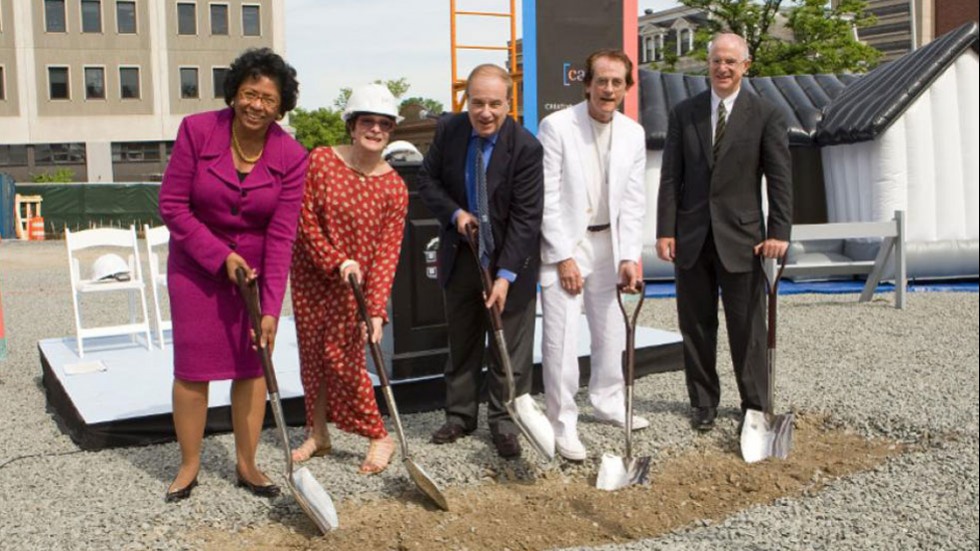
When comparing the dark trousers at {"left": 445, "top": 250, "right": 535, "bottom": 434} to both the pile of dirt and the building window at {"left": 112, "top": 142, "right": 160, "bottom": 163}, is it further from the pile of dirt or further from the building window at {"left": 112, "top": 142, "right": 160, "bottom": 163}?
the building window at {"left": 112, "top": 142, "right": 160, "bottom": 163}

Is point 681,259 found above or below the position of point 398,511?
above

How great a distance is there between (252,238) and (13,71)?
141 feet

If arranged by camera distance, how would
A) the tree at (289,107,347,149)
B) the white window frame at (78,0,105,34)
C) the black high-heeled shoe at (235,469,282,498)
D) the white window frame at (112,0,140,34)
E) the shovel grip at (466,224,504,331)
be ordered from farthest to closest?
the tree at (289,107,347,149) < the white window frame at (78,0,105,34) < the white window frame at (112,0,140,34) < the shovel grip at (466,224,504,331) < the black high-heeled shoe at (235,469,282,498)

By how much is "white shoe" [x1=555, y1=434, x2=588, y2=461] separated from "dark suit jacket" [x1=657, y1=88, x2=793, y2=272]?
1146 mm

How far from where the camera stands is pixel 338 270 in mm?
4230

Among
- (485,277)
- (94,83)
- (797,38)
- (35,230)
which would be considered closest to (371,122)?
(485,277)

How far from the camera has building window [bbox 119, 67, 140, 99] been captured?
43375mm

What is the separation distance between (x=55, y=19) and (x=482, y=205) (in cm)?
4328

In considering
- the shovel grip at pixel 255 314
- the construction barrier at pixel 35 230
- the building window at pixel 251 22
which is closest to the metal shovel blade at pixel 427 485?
the shovel grip at pixel 255 314

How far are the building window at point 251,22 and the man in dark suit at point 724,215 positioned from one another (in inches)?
1651

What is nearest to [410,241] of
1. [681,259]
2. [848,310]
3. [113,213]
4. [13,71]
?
[681,259]

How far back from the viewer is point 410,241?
591 cm

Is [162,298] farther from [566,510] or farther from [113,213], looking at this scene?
[113,213]

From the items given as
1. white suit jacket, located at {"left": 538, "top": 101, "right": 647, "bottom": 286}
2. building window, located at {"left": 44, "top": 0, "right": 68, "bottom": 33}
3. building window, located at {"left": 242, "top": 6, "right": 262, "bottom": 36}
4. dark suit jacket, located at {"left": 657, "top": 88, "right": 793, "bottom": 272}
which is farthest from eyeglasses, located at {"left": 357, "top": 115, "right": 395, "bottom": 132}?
building window, located at {"left": 44, "top": 0, "right": 68, "bottom": 33}
